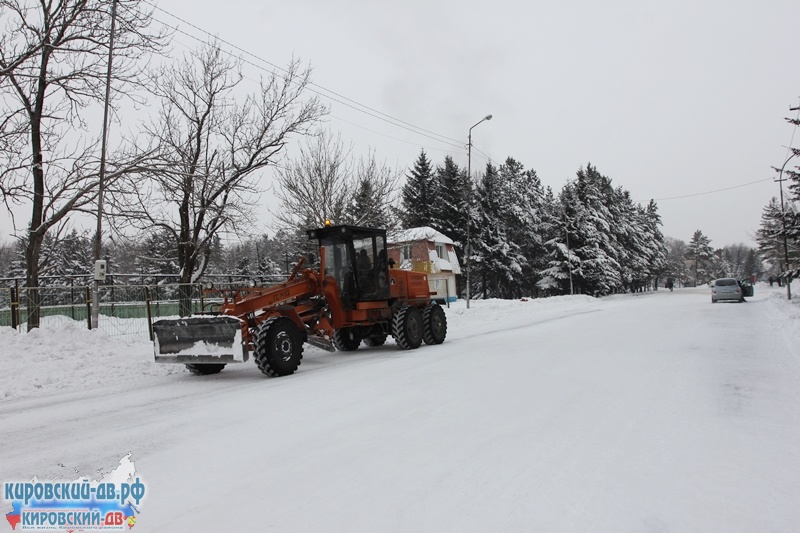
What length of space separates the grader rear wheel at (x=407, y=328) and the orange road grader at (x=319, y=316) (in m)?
0.02

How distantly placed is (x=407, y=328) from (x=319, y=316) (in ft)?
8.33

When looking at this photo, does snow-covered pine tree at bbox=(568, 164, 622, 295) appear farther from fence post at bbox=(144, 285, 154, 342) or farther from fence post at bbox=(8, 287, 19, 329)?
fence post at bbox=(8, 287, 19, 329)

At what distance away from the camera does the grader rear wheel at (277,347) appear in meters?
9.05

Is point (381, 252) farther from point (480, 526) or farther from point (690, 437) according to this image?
point (480, 526)

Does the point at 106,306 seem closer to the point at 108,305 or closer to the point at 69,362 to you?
the point at 108,305

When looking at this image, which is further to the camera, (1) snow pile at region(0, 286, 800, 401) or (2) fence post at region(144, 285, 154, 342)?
(2) fence post at region(144, 285, 154, 342)

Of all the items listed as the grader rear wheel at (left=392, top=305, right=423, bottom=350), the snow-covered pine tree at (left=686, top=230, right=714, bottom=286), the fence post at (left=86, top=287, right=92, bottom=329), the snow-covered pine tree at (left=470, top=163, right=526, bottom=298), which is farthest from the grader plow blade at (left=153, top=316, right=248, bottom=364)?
the snow-covered pine tree at (left=686, top=230, right=714, bottom=286)

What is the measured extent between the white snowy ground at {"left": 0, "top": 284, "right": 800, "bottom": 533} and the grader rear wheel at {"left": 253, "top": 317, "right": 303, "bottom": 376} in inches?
10.8

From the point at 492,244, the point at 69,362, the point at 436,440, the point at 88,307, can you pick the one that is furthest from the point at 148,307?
the point at 492,244

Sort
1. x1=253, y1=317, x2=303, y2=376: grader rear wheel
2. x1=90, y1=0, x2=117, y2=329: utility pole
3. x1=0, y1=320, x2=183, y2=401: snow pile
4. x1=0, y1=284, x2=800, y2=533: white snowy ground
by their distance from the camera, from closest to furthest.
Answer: x1=0, y1=284, x2=800, y2=533: white snowy ground < x1=0, y1=320, x2=183, y2=401: snow pile < x1=253, y1=317, x2=303, y2=376: grader rear wheel < x1=90, y1=0, x2=117, y2=329: utility pole

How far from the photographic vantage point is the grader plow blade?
9.08m

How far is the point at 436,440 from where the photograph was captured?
16.2 feet

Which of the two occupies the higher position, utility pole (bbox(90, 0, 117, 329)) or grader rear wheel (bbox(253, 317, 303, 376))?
utility pole (bbox(90, 0, 117, 329))

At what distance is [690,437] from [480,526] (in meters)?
2.87
